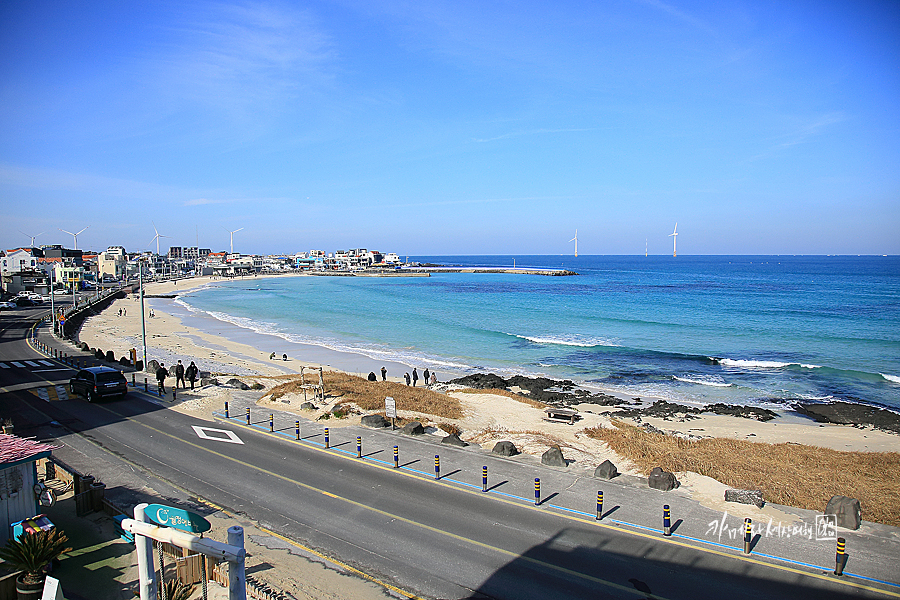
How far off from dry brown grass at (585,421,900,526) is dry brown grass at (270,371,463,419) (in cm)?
796

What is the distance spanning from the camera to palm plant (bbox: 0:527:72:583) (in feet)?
30.8

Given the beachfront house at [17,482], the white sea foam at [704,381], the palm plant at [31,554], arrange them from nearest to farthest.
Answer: the palm plant at [31,554] → the beachfront house at [17,482] → the white sea foam at [704,381]

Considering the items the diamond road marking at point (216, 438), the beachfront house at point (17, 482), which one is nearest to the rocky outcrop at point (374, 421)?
the diamond road marking at point (216, 438)

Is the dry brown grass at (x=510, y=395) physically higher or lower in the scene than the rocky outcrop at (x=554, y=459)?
lower

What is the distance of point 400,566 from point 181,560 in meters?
4.51

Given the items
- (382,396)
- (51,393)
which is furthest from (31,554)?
(51,393)

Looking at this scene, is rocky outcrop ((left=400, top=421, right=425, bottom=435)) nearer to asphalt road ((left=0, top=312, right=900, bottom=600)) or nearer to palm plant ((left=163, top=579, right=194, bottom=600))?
asphalt road ((left=0, top=312, right=900, bottom=600))

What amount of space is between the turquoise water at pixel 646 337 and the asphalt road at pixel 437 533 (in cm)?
2516

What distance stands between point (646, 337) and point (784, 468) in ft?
139

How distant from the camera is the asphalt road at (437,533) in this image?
10492 millimetres

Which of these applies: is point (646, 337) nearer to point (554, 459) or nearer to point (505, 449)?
point (505, 449)

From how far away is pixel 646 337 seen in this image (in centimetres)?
5750

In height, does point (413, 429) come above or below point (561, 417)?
above

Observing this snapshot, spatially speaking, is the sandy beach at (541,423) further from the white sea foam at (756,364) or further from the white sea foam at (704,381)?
the white sea foam at (756,364)
